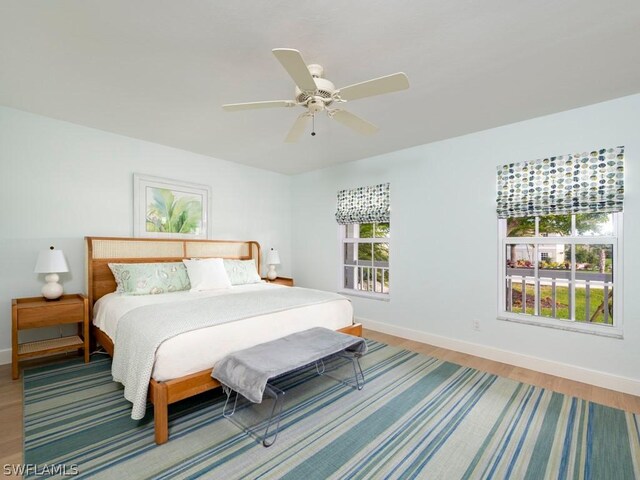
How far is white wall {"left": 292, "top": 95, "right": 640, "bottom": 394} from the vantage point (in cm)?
264

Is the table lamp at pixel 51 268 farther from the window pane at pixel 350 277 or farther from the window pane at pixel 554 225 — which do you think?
the window pane at pixel 554 225

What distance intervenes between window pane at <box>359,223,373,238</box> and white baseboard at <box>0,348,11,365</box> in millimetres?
4305

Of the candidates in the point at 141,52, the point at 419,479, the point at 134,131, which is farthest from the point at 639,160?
the point at 134,131

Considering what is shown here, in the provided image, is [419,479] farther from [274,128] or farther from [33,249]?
[33,249]

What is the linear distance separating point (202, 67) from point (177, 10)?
53 cm

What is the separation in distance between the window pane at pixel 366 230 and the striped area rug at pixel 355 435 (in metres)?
2.34

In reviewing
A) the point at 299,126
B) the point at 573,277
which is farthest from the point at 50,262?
the point at 573,277

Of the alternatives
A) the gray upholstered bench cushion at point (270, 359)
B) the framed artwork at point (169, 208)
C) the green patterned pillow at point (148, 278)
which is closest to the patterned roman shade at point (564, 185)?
the gray upholstered bench cushion at point (270, 359)

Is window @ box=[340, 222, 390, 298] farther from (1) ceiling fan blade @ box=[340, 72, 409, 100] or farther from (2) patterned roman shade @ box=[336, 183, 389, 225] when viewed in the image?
(1) ceiling fan blade @ box=[340, 72, 409, 100]

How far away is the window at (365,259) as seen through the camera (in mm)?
4508

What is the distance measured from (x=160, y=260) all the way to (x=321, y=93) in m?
3.06

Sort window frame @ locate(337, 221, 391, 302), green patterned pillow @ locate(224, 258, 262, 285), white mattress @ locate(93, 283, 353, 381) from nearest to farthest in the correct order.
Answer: white mattress @ locate(93, 283, 353, 381) < green patterned pillow @ locate(224, 258, 262, 285) < window frame @ locate(337, 221, 391, 302)

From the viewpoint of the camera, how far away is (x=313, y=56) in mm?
2074

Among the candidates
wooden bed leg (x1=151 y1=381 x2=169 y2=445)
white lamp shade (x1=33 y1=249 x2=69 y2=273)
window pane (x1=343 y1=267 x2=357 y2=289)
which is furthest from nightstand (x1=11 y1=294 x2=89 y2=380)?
window pane (x1=343 y1=267 x2=357 y2=289)
